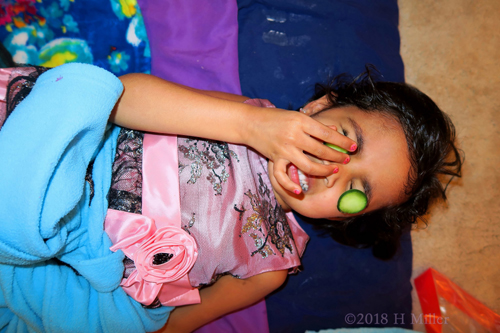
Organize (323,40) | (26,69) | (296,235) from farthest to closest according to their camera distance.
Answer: (323,40)
(296,235)
(26,69)

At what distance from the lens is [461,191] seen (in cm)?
131

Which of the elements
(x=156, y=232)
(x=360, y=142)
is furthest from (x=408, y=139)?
(x=156, y=232)

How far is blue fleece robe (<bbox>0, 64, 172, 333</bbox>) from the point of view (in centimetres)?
61

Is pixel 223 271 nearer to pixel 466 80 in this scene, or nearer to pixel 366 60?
pixel 366 60

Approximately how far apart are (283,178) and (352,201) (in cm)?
21

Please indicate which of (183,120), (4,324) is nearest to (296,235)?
(183,120)

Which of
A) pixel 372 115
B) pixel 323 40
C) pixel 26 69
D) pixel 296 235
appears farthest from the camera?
pixel 323 40

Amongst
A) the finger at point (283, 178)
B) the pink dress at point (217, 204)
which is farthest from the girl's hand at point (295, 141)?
the pink dress at point (217, 204)

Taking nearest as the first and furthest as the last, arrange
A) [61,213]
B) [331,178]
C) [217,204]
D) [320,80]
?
[61,213] < [331,178] < [217,204] < [320,80]

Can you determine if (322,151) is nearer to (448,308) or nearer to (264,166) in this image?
(264,166)

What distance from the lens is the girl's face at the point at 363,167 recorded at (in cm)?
80

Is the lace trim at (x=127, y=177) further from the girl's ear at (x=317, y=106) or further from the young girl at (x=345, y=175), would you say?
the girl's ear at (x=317, y=106)

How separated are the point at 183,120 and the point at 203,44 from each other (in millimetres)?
496

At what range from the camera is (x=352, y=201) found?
2.65 feet
